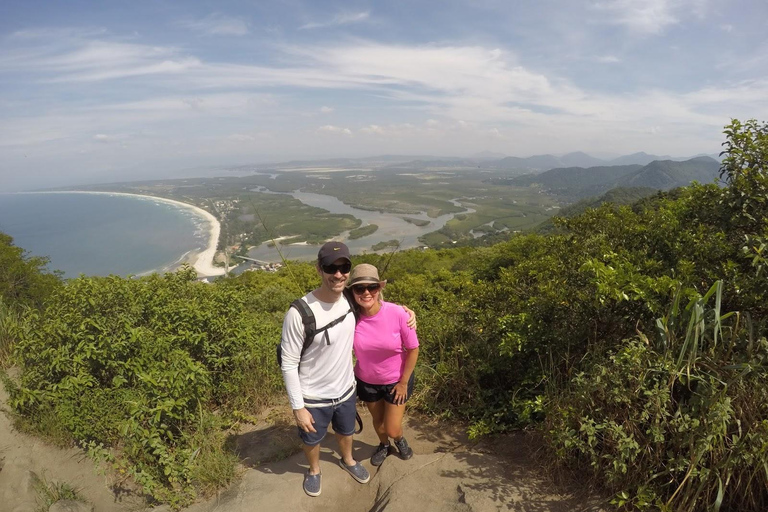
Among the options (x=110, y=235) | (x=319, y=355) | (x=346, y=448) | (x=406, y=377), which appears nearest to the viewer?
(x=319, y=355)

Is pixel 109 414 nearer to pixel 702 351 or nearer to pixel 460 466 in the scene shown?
pixel 460 466

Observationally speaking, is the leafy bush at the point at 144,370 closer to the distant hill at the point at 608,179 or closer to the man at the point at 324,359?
the man at the point at 324,359

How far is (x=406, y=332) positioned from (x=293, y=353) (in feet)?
2.35

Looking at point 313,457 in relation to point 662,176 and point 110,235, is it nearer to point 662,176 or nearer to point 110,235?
point 110,235

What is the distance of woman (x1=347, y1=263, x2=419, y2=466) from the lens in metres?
2.29

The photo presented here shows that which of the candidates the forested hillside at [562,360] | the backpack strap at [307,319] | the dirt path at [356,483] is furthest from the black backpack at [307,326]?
the dirt path at [356,483]

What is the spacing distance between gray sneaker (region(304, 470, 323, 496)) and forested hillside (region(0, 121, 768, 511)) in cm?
61

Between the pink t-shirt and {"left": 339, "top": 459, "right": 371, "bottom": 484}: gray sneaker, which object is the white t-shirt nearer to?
the pink t-shirt

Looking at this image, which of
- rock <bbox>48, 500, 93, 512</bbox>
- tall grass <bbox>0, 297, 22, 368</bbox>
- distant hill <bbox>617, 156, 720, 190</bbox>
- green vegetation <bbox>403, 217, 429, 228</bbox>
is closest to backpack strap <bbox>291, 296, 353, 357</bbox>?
rock <bbox>48, 500, 93, 512</bbox>

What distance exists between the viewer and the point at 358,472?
8.99 feet

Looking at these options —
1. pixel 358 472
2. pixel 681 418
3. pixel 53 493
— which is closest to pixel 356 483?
pixel 358 472

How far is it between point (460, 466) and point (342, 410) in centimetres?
92

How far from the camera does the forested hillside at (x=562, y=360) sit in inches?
75.6

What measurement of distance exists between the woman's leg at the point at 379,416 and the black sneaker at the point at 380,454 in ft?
0.14
